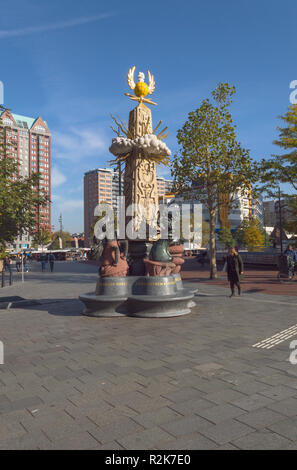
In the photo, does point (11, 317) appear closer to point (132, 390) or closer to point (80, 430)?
point (132, 390)

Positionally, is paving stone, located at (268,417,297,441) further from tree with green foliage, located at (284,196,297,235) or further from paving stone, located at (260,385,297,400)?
tree with green foliage, located at (284,196,297,235)

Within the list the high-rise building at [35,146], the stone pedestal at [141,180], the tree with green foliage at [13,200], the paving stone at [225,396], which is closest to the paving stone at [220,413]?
the paving stone at [225,396]

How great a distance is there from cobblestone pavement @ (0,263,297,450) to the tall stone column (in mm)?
3737

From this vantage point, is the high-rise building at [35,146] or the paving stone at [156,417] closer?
the paving stone at [156,417]

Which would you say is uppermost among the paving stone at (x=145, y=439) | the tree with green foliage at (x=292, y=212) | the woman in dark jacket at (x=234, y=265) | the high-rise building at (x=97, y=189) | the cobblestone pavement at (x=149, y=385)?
the high-rise building at (x=97, y=189)

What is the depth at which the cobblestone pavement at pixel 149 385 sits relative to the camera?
313 centimetres

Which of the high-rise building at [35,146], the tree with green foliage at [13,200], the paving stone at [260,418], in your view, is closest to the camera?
the paving stone at [260,418]

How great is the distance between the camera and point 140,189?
473 inches

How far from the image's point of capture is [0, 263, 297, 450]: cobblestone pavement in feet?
10.3

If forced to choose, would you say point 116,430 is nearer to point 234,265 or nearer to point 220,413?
point 220,413

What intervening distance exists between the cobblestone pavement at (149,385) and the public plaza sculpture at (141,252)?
909mm

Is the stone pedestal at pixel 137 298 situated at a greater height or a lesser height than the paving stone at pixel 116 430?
greater

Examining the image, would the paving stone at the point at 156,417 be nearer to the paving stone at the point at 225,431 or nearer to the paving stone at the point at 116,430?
the paving stone at the point at 116,430

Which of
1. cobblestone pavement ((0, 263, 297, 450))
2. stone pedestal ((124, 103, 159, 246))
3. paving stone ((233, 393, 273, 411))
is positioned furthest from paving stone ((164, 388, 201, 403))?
stone pedestal ((124, 103, 159, 246))
